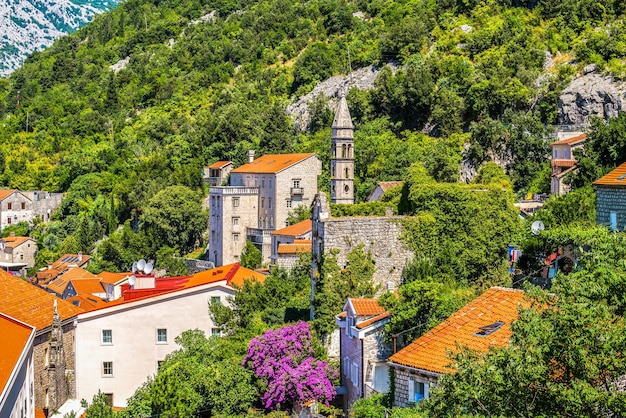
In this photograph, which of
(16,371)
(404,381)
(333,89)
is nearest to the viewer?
(16,371)

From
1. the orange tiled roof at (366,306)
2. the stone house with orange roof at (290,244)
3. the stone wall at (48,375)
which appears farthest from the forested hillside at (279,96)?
the orange tiled roof at (366,306)

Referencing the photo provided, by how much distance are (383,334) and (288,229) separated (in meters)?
36.6

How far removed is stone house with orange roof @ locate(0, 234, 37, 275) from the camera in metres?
93.8

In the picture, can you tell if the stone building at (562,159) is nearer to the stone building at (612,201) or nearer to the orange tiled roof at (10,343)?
the stone building at (612,201)

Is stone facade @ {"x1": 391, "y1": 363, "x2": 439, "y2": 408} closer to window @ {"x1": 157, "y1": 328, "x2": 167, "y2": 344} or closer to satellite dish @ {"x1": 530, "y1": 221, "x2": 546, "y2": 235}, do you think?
satellite dish @ {"x1": 530, "y1": 221, "x2": 546, "y2": 235}

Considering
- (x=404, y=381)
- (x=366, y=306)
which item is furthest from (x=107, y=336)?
(x=404, y=381)

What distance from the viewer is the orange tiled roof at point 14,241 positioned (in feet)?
312

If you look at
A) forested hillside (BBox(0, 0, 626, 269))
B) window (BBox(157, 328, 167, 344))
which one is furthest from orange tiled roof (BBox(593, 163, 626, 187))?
forested hillside (BBox(0, 0, 626, 269))

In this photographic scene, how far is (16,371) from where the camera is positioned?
24.8 meters

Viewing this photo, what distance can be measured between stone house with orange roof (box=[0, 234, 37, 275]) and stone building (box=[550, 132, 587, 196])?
53064 mm

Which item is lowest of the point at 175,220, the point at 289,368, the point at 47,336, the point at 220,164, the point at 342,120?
the point at 289,368

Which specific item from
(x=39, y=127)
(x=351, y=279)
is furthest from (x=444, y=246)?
(x=39, y=127)

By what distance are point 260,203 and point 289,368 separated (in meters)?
40.4

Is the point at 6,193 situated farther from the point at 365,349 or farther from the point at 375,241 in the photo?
the point at 365,349
